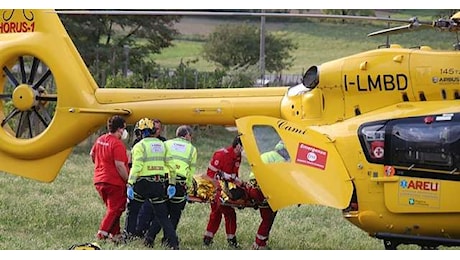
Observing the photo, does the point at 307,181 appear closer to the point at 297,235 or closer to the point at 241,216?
the point at 297,235

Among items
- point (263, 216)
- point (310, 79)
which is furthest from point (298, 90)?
point (263, 216)

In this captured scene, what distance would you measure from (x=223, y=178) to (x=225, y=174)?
68 millimetres

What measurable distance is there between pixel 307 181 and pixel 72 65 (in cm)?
410

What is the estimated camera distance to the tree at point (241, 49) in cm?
4166

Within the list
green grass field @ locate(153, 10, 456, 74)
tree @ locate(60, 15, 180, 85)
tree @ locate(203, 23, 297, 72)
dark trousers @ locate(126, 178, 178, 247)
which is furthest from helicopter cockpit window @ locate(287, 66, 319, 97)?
tree @ locate(203, 23, 297, 72)

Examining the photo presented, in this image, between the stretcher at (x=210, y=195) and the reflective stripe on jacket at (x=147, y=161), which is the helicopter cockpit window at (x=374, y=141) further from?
the reflective stripe on jacket at (x=147, y=161)

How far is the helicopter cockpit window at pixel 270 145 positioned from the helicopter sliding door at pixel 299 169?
13 millimetres

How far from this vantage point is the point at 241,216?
40.5 ft

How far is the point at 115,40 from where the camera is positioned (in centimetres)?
3531

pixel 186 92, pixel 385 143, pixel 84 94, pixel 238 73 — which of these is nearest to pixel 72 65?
pixel 84 94

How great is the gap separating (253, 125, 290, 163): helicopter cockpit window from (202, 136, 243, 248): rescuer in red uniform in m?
0.53

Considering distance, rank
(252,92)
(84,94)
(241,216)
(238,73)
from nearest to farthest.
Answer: (252,92) → (84,94) → (241,216) → (238,73)

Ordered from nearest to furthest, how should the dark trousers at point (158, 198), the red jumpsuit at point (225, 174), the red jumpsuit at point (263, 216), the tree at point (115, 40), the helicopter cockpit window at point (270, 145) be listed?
1. the helicopter cockpit window at point (270, 145)
2. the dark trousers at point (158, 198)
3. the red jumpsuit at point (263, 216)
4. the red jumpsuit at point (225, 174)
5. the tree at point (115, 40)

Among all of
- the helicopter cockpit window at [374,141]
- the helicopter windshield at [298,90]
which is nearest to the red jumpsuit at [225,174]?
→ the helicopter windshield at [298,90]
